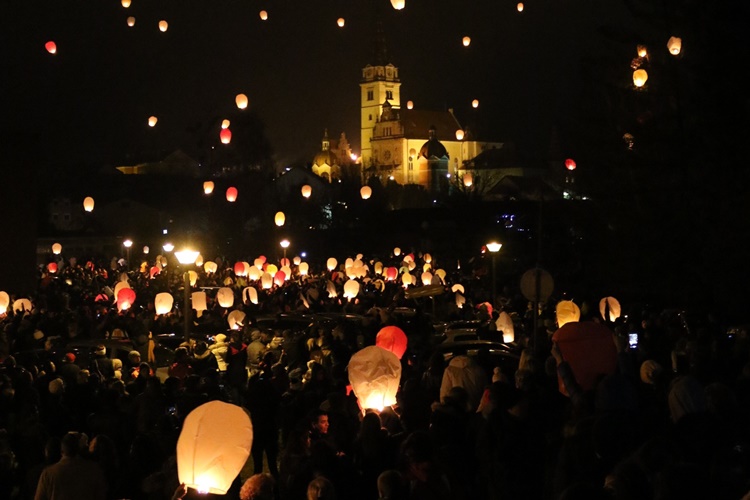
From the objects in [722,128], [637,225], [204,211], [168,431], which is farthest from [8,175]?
[204,211]

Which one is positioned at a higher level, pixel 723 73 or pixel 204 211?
pixel 204 211

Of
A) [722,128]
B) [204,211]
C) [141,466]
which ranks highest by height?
[204,211]

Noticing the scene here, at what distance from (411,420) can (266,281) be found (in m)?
20.6

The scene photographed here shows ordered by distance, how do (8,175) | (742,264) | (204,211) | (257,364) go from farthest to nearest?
1. (204,211)
2. (8,175)
3. (742,264)
4. (257,364)

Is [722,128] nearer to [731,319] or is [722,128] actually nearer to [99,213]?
[731,319]

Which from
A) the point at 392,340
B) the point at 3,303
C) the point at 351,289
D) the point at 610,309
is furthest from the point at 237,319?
the point at 351,289

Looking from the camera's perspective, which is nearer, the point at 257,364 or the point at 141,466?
the point at 141,466

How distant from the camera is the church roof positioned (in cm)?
15662

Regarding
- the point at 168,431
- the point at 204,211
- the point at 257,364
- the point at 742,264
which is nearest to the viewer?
the point at 168,431

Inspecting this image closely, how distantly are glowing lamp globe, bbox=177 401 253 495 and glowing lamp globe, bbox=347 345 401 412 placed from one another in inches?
133

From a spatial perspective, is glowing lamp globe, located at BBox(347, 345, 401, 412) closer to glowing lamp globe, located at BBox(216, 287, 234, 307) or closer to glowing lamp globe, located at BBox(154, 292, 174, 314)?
glowing lamp globe, located at BBox(154, 292, 174, 314)

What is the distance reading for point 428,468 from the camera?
667 cm

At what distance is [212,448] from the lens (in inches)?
258

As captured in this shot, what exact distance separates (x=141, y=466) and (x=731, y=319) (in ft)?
50.4
